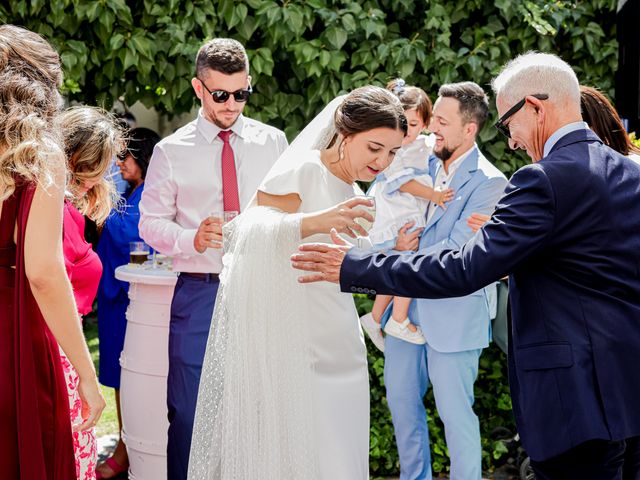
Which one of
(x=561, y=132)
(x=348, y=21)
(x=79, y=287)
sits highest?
(x=348, y=21)

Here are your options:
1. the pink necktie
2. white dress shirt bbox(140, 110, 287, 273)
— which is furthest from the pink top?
the pink necktie

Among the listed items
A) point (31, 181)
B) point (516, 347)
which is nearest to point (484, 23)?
point (516, 347)

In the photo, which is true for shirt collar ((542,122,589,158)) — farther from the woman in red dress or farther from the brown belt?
the brown belt

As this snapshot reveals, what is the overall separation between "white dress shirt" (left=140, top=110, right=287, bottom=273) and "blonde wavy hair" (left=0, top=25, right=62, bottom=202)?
1.49 m

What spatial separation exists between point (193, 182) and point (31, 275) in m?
1.71

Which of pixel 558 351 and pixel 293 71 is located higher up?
pixel 293 71

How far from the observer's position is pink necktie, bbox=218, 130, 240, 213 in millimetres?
4191

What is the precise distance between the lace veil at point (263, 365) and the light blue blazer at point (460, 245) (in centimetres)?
120

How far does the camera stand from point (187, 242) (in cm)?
400

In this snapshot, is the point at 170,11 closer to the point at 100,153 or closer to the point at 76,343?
the point at 100,153

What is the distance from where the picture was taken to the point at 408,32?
5.71 m

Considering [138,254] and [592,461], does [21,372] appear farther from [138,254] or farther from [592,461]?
[138,254]

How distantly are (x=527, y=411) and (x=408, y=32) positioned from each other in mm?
3610

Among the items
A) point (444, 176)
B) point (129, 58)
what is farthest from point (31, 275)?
point (129, 58)
